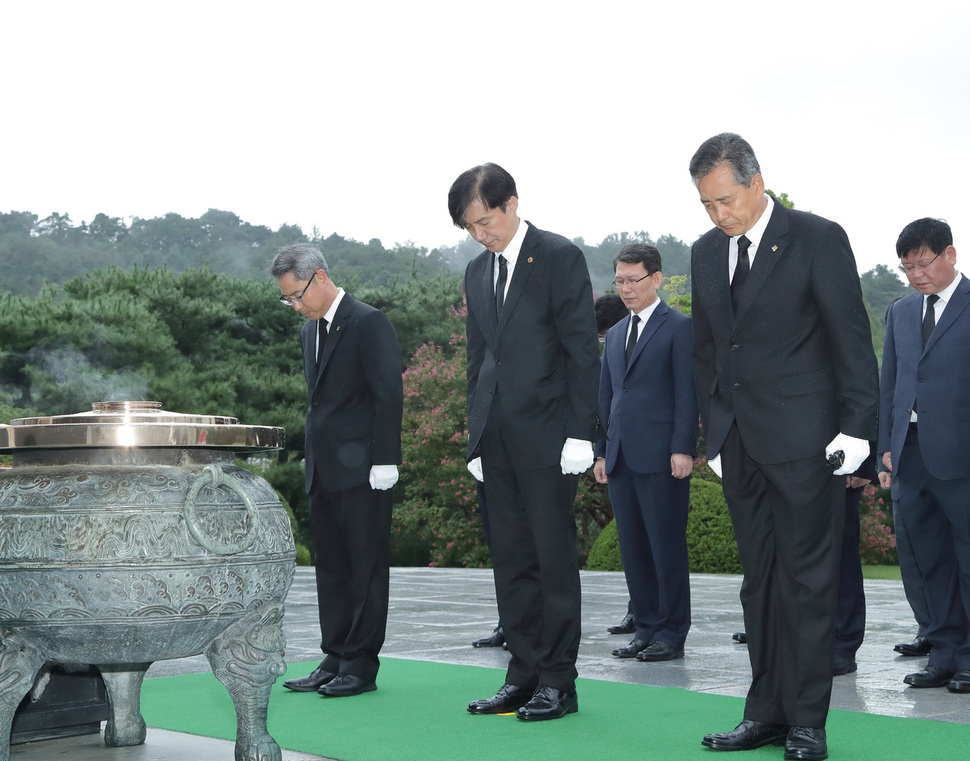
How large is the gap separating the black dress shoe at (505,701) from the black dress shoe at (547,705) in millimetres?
99

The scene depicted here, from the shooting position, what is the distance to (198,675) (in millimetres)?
5336

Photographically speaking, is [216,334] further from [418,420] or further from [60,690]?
[60,690]

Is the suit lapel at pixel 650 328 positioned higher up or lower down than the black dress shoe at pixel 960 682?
higher up

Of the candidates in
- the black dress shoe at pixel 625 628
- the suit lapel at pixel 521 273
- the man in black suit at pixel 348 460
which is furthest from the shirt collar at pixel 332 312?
the black dress shoe at pixel 625 628

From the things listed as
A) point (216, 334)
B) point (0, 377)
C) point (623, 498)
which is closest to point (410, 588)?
point (623, 498)

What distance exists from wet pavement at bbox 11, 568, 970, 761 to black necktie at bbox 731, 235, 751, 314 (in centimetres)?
165

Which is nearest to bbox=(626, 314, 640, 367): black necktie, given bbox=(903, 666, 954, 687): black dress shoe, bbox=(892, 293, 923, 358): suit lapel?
bbox=(892, 293, 923, 358): suit lapel

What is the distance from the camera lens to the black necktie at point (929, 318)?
16.3ft

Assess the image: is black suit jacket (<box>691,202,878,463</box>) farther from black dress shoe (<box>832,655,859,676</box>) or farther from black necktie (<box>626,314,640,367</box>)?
black necktie (<box>626,314,640,367</box>)

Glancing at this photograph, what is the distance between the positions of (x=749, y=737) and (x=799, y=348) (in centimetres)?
126

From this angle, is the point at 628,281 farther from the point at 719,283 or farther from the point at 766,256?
the point at 766,256

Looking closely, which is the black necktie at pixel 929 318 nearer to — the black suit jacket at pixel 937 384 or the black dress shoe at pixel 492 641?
the black suit jacket at pixel 937 384

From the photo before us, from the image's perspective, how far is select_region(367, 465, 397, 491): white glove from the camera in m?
4.72

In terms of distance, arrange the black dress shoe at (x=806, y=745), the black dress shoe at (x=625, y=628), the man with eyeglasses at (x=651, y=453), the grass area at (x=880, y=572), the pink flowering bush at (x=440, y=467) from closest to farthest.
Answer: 1. the black dress shoe at (x=806, y=745)
2. the man with eyeglasses at (x=651, y=453)
3. the black dress shoe at (x=625, y=628)
4. the grass area at (x=880, y=572)
5. the pink flowering bush at (x=440, y=467)
